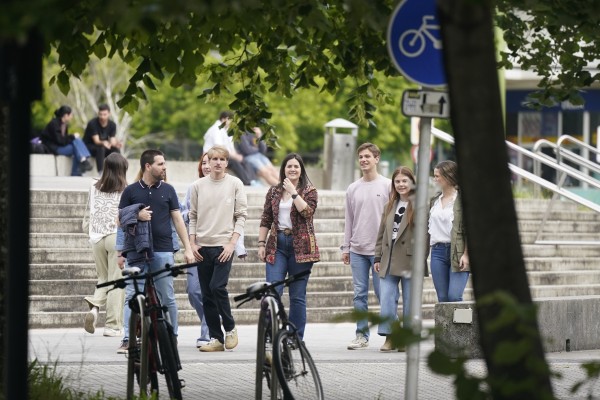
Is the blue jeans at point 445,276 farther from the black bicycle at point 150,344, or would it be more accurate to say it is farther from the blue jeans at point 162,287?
the black bicycle at point 150,344

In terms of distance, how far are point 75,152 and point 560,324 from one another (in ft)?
52.5

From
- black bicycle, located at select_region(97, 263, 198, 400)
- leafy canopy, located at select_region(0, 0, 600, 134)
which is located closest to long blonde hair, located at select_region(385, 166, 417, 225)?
leafy canopy, located at select_region(0, 0, 600, 134)

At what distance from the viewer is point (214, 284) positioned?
506 inches

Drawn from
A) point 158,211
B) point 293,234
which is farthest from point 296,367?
point 293,234

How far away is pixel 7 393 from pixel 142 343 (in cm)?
392

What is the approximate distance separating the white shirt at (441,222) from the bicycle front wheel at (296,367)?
17.9 ft

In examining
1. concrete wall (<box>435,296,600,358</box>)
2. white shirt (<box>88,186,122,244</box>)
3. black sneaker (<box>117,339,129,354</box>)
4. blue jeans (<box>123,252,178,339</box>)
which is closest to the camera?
blue jeans (<box>123,252,178,339</box>)

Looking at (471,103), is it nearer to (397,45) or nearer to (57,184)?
(397,45)

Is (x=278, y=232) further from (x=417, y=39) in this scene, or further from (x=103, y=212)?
(x=417, y=39)

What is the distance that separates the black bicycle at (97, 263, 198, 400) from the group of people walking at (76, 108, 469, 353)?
3.35 metres

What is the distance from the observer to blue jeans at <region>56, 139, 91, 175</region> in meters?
27.5

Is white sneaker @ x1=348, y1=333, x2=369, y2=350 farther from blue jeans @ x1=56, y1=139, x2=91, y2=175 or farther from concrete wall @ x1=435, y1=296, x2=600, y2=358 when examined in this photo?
blue jeans @ x1=56, y1=139, x2=91, y2=175

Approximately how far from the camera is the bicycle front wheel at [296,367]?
7.87 m

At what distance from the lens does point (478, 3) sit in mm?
4496
